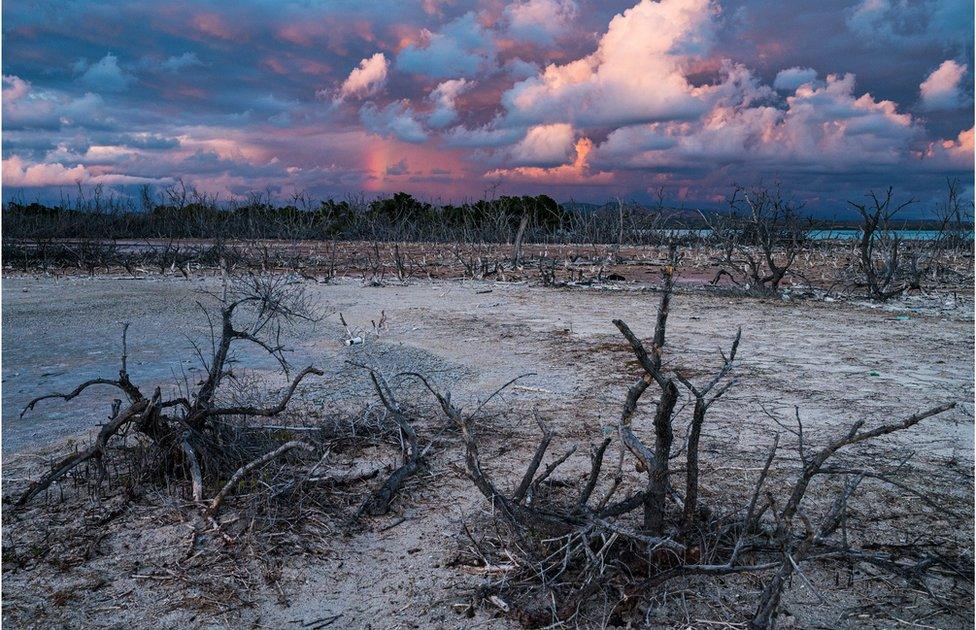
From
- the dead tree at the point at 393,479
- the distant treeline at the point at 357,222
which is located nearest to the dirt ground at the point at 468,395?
the dead tree at the point at 393,479

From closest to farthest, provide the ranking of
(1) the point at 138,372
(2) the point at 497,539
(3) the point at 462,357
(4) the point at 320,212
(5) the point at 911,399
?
(2) the point at 497,539 → (5) the point at 911,399 → (1) the point at 138,372 → (3) the point at 462,357 → (4) the point at 320,212

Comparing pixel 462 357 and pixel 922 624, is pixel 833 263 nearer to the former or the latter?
pixel 462 357

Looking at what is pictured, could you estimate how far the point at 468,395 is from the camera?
21.0ft

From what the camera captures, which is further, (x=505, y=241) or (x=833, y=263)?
(x=505, y=241)

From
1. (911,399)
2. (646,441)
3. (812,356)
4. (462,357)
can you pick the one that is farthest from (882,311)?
(646,441)

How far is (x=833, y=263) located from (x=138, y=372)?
73.7ft

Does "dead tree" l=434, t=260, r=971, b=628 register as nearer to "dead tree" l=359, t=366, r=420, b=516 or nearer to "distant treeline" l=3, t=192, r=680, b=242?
"dead tree" l=359, t=366, r=420, b=516

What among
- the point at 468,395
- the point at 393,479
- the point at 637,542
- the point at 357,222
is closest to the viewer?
the point at 637,542

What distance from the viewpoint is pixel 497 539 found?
11.0ft

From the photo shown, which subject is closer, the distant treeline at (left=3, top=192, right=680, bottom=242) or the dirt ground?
the dirt ground

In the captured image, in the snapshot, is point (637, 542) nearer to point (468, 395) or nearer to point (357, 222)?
point (468, 395)

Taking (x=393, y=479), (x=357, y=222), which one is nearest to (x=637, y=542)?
(x=393, y=479)

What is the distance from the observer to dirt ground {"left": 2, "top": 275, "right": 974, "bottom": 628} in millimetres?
2984

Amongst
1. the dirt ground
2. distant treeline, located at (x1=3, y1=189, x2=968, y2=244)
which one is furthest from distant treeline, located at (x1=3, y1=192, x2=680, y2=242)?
the dirt ground
